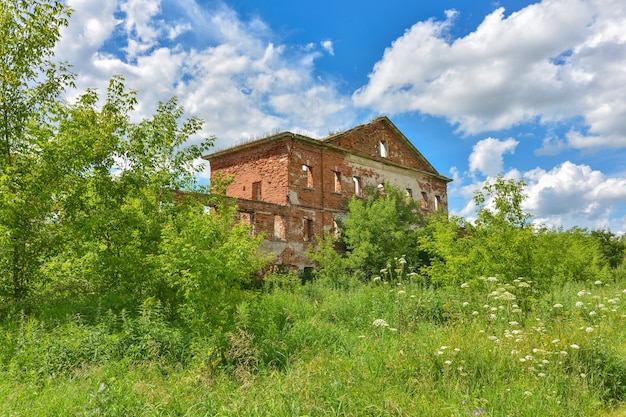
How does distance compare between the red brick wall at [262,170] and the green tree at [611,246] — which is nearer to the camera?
the red brick wall at [262,170]

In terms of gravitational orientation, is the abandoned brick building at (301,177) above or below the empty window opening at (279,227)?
above

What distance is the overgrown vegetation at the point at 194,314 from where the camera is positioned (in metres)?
4.71

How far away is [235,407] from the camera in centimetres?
427

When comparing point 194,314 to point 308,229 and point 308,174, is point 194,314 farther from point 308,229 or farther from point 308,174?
point 308,174

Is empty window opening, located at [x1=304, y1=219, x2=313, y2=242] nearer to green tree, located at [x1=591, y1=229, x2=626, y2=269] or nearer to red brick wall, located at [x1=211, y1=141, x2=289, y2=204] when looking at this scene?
red brick wall, located at [x1=211, y1=141, x2=289, y2=204]

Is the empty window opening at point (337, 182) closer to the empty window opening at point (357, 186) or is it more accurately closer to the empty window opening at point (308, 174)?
the empty window opening at point (357, 186)

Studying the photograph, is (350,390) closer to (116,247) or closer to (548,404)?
(548,404)

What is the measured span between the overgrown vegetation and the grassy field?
3 cm

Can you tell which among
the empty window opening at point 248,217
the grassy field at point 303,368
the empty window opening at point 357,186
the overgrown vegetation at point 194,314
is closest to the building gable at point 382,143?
the empty window opening at point 357,186

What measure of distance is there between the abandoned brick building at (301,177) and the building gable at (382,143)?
2.1 inches

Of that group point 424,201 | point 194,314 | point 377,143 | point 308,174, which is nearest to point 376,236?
point 308,174

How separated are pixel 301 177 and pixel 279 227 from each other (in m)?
2.75

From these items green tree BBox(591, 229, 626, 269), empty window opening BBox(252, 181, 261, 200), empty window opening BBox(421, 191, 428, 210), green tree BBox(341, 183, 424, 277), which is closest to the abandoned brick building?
empty window opening BBox(252, 181, 261, 200)

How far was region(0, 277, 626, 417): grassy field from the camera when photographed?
4418 millimetres
